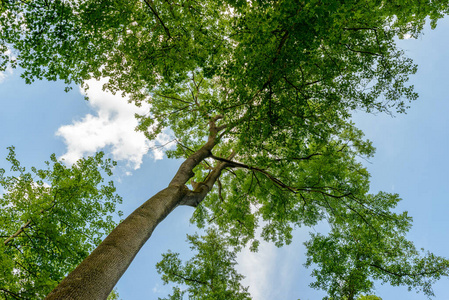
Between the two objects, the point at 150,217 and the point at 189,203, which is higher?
the point at 189,203

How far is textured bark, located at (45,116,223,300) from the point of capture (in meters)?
2.86

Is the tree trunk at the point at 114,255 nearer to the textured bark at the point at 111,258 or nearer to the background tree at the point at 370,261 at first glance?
the textured bark at the point at 111,258

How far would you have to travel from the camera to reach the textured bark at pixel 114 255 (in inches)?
113

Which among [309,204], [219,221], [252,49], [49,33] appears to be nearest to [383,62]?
[252,49]

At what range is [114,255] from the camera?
3574 mm

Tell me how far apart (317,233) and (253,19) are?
859 cm

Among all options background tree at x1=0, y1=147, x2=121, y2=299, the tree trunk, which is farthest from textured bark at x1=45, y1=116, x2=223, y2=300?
background tree at x1=0, y1=147, x2=121, y2=299

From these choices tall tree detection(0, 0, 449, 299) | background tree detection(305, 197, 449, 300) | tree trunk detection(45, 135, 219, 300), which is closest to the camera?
tree trunk detection(45, 135, 219, 300)

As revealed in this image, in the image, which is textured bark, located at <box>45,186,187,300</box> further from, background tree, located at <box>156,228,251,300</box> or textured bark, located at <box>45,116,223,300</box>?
background tree, located at <box>156,228,251,300</box>

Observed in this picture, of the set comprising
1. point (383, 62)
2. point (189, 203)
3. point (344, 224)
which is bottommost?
point (189, 203)

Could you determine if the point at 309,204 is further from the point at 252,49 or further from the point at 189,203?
the point at 252,49

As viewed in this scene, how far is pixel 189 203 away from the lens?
7047 millimetres

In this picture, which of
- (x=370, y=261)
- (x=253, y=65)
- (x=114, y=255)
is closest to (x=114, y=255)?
(x=114, y=255)

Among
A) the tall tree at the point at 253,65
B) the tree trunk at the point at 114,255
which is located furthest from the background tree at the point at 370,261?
the tree trunk at the point at 114,255
